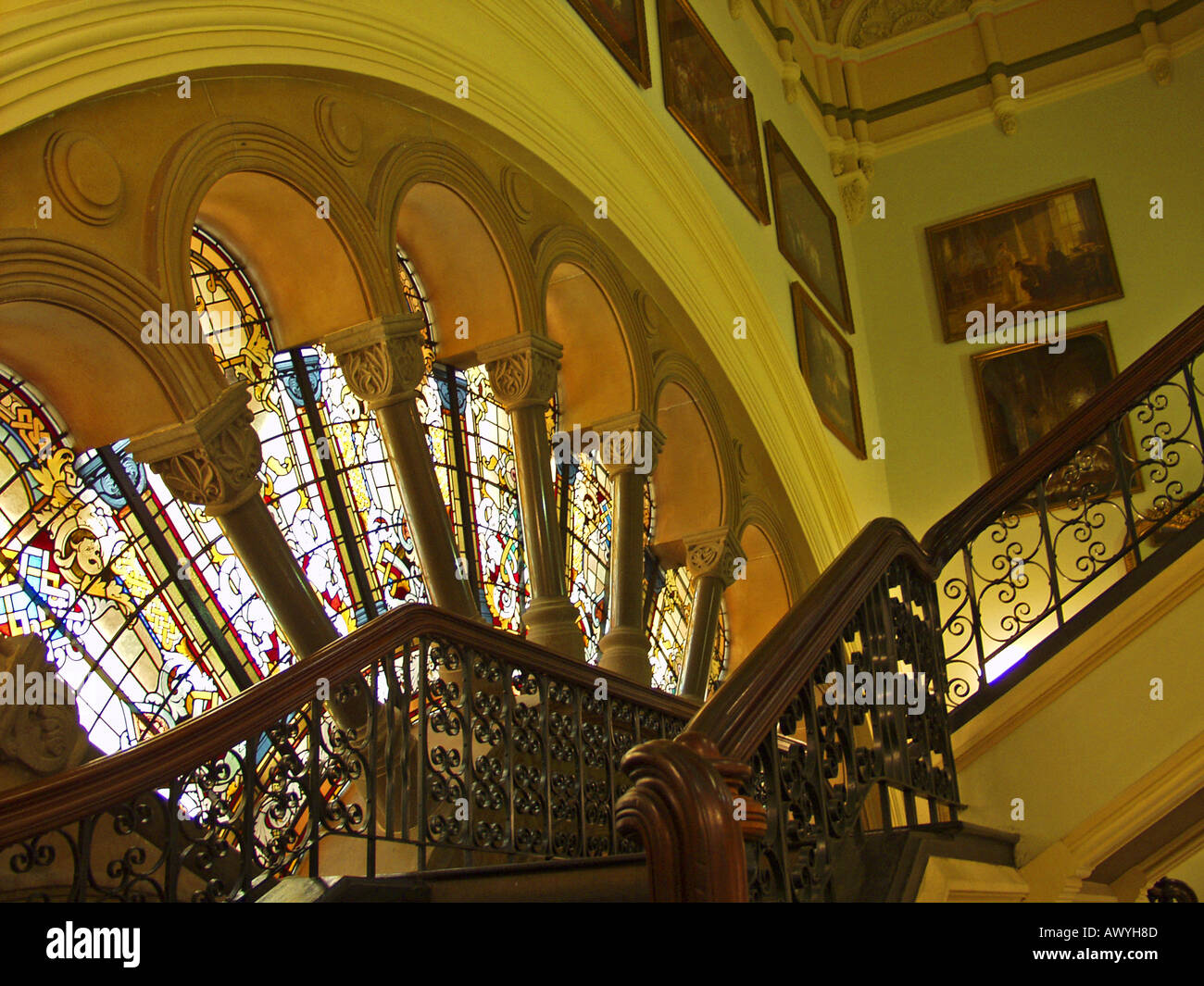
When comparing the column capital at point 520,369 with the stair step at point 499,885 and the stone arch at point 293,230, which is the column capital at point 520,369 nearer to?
the stone arch at point 293,230

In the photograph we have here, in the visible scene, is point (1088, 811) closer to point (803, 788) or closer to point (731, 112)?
point (803, 788)

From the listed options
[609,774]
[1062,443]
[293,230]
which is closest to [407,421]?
[293,230]

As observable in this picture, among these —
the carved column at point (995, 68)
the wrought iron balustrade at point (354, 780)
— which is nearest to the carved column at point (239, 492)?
the wrought iron balustrade at point (354, 780)

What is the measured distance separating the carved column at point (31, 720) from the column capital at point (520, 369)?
374cm

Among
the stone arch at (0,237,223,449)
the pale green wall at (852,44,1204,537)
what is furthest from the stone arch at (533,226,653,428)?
the pale green wall at (852,44,1204,537)

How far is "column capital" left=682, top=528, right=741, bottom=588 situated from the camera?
9453 mm

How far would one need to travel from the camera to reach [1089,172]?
1371 centimetres

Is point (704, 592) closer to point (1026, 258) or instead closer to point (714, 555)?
point (714, 555)

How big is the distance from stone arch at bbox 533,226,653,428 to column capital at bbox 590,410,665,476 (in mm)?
69

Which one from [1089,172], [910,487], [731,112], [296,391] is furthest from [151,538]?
[1089,172]

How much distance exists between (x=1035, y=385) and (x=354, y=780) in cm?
1057

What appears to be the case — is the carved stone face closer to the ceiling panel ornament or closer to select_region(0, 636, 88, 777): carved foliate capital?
select_region(0, 636, 88, 777): carved foliate capital

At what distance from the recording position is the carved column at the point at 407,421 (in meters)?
6.44
